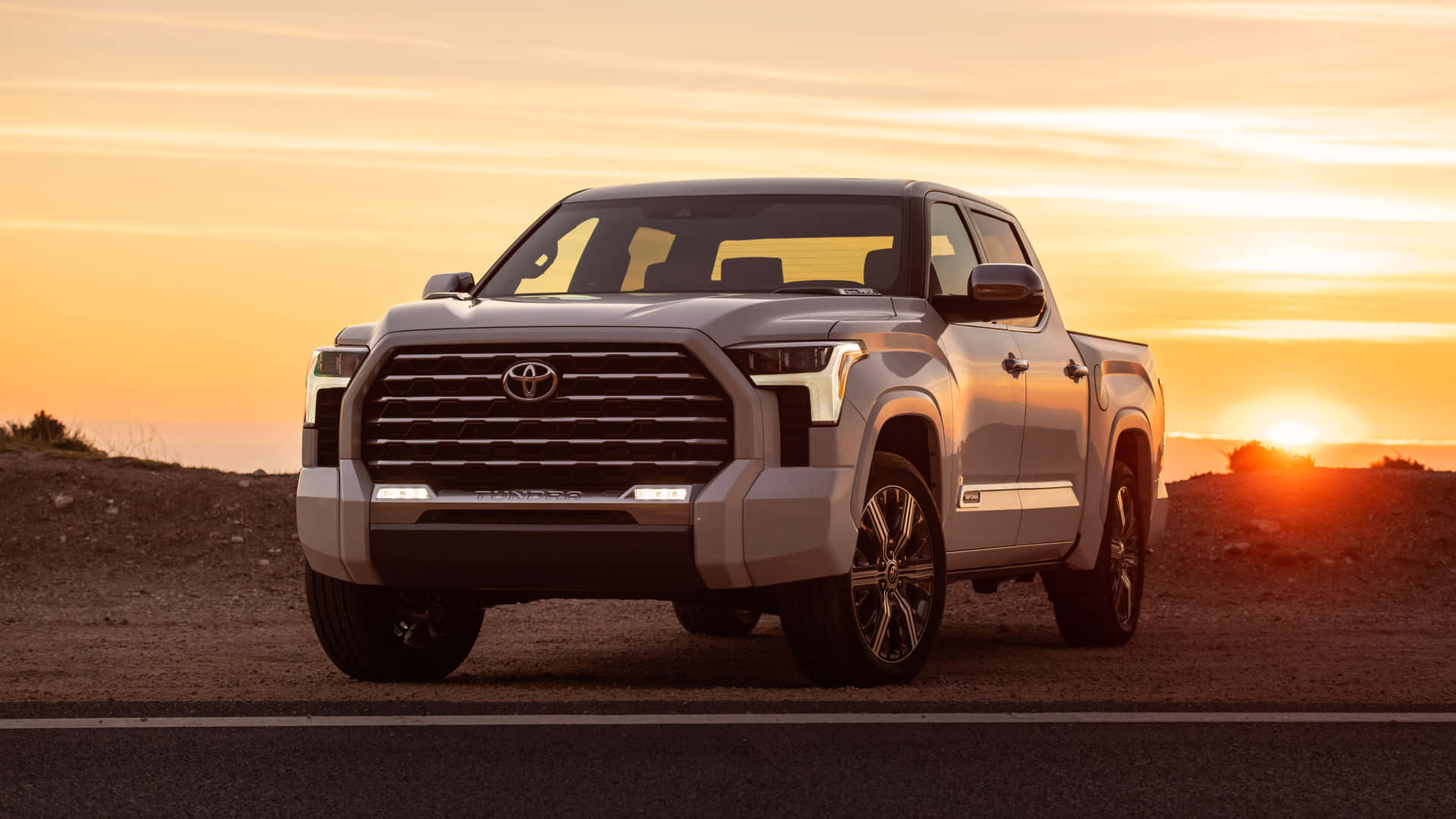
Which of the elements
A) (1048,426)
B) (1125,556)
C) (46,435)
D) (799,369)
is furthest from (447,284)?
(46,435)

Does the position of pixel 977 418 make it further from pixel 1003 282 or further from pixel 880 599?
pixel 880 599

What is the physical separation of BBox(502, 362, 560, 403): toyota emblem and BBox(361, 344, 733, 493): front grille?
0.11 feet

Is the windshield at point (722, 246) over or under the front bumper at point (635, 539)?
over

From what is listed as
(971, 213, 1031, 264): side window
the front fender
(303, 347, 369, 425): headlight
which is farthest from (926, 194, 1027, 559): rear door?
(303, 347, 369, 425): headlight

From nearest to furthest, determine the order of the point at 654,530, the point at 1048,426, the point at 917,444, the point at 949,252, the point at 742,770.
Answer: the point at 742,770 < the point at 654,530 < the point at 917,444 < the point at 949,252 < the point at 1048,426

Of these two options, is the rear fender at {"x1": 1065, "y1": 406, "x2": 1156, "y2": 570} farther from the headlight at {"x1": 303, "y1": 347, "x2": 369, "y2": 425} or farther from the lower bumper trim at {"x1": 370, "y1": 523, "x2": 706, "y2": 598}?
the headlight at {"x1": 303, "y1": 347, "x2": 369, "y2": 425}

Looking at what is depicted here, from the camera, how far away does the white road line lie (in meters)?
→ 7.23

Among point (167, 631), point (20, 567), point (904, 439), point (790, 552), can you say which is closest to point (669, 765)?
point (790, 552)

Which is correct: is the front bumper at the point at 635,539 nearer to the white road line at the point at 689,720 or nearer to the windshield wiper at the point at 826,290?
the white road line at the point at 689,720

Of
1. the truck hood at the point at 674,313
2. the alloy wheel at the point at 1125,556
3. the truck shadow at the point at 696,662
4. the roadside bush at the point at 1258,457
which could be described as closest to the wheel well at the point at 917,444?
the truck hood at the point at 674,313

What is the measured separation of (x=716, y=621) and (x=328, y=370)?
180 inches

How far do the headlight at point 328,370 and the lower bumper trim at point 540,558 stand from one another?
2.34 feet

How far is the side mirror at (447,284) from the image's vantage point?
9148mm

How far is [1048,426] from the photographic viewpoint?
32.7 feet
